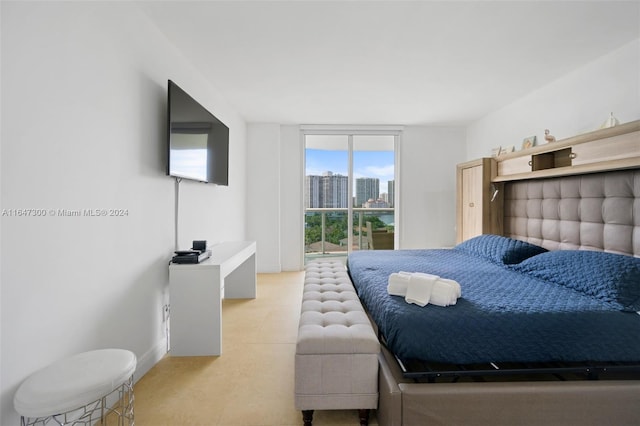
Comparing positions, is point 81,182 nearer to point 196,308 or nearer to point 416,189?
point 196,308

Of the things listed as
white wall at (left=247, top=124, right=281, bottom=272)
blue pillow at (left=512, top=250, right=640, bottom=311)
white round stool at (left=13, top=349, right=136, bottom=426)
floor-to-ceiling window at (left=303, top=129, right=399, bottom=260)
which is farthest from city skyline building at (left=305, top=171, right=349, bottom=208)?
white round stool at (left=13, top=349, right=136, bottom=426)

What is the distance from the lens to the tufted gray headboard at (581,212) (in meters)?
2.16

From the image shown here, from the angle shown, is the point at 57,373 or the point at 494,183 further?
the point at 494,183

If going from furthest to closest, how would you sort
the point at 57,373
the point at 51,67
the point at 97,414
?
the point at 97,414, the point at 51,67, the point at 57,373

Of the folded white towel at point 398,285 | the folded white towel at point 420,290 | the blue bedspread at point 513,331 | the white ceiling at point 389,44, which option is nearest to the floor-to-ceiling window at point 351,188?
the white ceiling at point 389,44

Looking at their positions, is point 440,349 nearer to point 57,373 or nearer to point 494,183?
point 57,373

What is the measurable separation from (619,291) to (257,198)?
432cm

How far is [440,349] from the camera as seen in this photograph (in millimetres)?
1477

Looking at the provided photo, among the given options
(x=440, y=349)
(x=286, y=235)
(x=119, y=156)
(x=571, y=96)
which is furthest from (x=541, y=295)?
(x=286, y=235)

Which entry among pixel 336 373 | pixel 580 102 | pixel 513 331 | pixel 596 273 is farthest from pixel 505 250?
pixel 336 373

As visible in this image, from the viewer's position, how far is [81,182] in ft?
5.24

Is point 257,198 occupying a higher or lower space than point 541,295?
higher

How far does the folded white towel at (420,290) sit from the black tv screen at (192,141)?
1883 mm

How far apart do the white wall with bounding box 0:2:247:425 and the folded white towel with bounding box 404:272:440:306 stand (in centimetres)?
177
